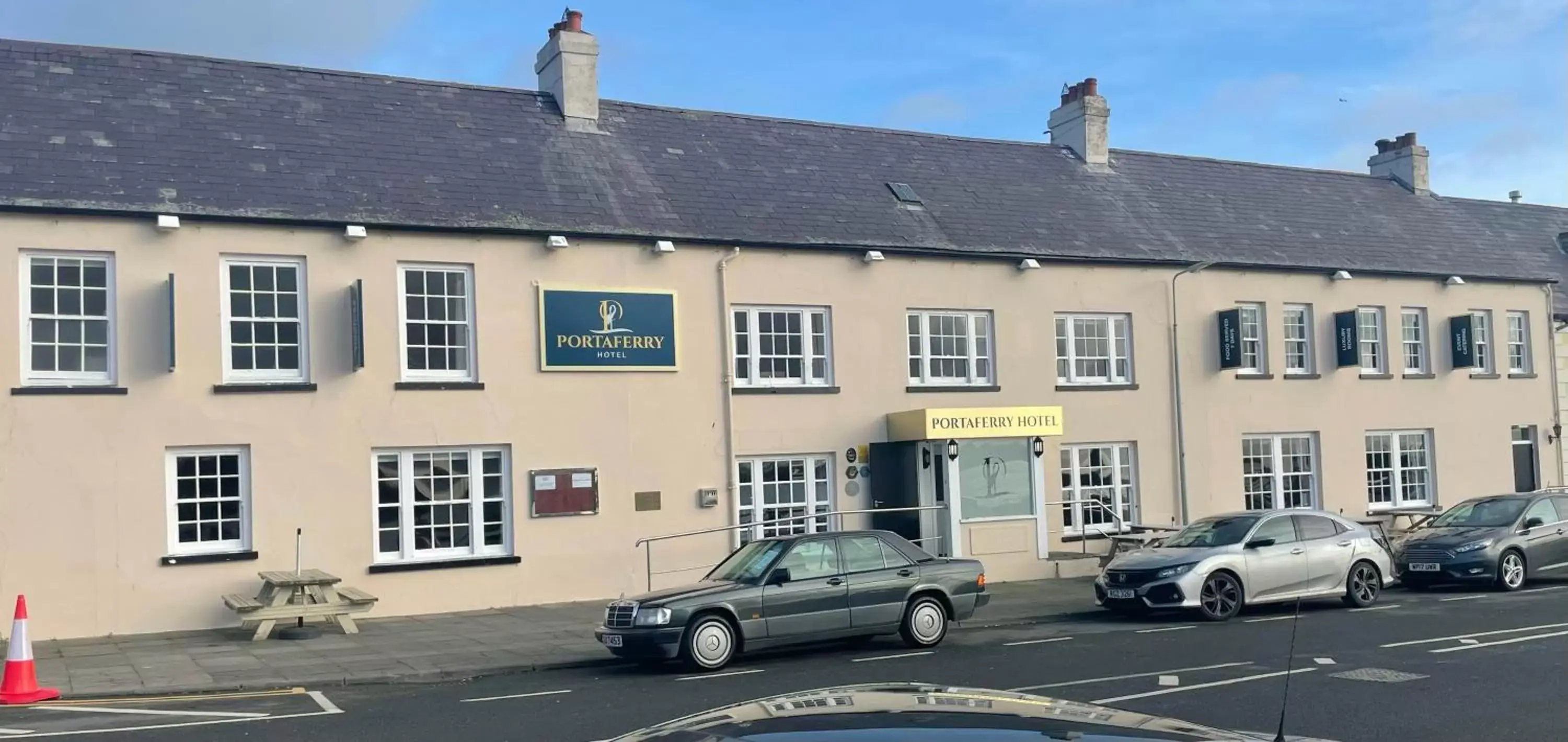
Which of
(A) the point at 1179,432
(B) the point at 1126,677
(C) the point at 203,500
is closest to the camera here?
(B) the point at 1126,677

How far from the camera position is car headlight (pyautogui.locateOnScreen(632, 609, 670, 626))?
13195 millimetres

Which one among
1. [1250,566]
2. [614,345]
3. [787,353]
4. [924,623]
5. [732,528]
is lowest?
[924,623]

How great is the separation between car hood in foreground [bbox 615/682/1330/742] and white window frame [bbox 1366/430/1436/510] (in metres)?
26.0

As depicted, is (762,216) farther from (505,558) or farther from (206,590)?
(206,590)

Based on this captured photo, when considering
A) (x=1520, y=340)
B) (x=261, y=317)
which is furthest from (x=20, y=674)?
(x=1520, y=340)

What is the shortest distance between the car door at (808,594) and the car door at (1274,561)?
6022 mm

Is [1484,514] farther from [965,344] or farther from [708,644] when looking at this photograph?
[708,644]

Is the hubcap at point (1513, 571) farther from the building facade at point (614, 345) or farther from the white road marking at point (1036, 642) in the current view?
the white road marking at point (1036, 642)

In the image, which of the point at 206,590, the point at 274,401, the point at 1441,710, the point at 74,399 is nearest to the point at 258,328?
the point at 274,401

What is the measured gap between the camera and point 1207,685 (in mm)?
11602

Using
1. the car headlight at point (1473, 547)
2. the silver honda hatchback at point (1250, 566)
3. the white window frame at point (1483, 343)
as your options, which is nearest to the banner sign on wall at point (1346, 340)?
the white window frame at point (1483, 343)

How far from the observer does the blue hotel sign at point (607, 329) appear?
1994 cm

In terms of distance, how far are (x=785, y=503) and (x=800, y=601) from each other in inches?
306

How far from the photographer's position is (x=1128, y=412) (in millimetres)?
24469
